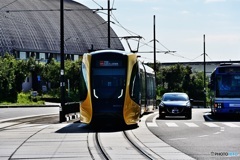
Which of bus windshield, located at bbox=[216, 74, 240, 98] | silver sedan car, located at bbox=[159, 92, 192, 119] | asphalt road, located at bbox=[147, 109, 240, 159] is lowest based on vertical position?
asphalt road, located at bbox=[147, 109, 240, 159]

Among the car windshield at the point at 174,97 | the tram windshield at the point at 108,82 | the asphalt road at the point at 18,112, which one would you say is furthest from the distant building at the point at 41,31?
the tram windshield at the point at 108,82

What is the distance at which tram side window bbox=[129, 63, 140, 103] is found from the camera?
24.5m

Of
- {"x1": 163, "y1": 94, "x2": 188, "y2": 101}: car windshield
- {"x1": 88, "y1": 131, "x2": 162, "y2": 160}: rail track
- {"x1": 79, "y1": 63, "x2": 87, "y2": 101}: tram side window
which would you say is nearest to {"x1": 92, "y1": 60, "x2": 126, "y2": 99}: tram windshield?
{"x1": 79, "y1": 63, "x2": 87, "y2": 101}: tram side window

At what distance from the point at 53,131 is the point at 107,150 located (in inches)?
311

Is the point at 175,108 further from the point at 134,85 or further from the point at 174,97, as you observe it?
the point at 134,85

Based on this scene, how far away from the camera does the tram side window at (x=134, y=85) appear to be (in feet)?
80.2

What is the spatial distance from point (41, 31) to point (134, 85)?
81.1m

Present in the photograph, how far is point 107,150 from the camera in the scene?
16.1m

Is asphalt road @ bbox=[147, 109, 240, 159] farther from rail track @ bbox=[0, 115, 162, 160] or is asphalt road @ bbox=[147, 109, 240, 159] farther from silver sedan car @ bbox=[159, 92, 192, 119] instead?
silver sedan car @ bbox=[159, 92, 192, 119]

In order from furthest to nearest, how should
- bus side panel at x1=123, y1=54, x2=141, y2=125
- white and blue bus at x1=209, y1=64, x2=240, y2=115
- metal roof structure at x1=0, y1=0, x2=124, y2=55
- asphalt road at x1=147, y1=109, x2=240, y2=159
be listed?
metal roof structure at x1=0, y1=0, x2=124, y2=55 → white and blue bus at x1=209, y1=64, x2=240, y2=115 → bus side panel at x1=123, y1=54, x2=141, y2=125 → asphalt road at x1=147, y1=109, x2=240, y2=159

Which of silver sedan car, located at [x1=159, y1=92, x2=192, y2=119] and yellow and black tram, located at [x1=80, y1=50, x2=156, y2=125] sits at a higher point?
yellow and black tram, located at [x1=80, y1=50, x2=156, y2=125]

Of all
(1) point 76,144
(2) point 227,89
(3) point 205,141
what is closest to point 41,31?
(2) point 227,89

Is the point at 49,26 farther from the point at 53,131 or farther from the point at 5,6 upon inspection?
the point at 53,131

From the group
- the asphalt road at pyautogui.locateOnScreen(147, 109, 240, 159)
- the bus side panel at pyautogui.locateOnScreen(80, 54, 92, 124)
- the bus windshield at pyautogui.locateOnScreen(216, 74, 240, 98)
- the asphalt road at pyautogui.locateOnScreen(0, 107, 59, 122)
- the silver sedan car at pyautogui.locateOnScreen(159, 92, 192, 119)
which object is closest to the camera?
the asphalt road at pyautogui.locateOnScreen(147, 109, 240, 159)
